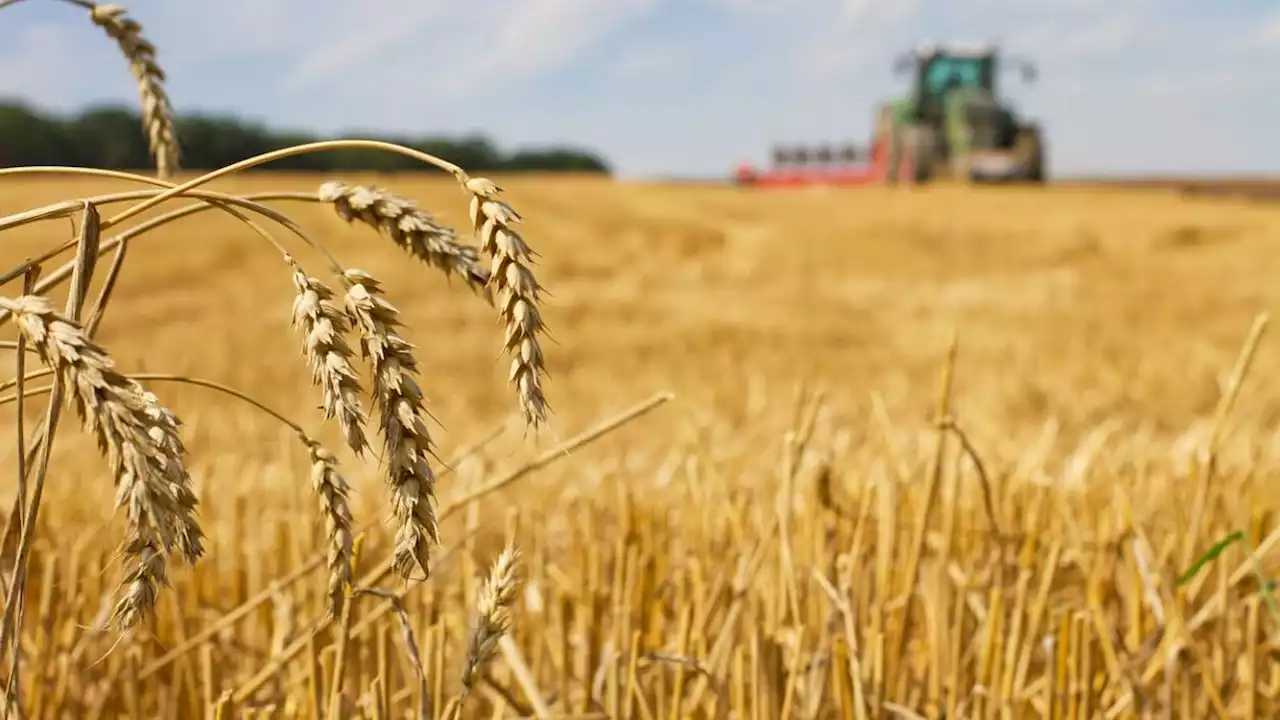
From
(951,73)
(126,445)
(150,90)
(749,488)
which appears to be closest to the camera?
(126,445)

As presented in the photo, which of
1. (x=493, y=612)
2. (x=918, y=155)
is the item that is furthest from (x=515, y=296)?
(x=918, y=155)

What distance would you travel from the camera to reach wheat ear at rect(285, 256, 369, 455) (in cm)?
41

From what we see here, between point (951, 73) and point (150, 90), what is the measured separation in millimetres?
15808

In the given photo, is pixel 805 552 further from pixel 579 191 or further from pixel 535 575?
pixel 579 191

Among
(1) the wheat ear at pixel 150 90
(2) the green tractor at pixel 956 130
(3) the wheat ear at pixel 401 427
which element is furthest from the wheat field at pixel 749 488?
(2) the green tractor at pixel 956 130

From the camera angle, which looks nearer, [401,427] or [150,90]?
[401,427]

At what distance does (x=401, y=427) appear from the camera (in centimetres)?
43

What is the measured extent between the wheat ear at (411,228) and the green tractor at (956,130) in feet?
46.9

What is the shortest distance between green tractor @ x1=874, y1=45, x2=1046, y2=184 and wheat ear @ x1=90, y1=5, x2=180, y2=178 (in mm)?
14085

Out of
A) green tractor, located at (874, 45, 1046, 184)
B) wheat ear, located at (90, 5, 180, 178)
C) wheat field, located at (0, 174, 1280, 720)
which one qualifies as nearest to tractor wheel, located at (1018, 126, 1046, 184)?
green tractor, located at (874, 45, 1046, 184)

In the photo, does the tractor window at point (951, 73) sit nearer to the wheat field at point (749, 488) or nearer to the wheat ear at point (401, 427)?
the wheat field at point (749, 488)

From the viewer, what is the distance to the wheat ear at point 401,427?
42 cm

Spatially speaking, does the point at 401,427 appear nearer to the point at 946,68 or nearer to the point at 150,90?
the point at 150,90

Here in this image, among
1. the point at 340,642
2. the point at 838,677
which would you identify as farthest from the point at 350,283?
the point at 838,677
